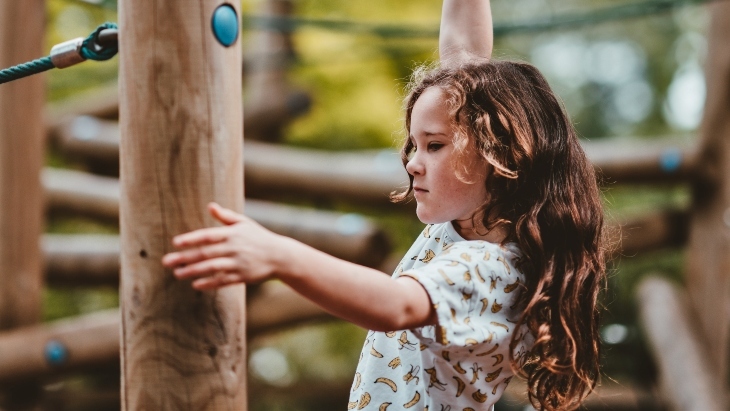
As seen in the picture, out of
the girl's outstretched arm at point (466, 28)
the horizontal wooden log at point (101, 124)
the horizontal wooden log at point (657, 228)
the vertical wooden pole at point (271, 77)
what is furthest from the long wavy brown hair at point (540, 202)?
the vertical wooden pole at point (271, 77)

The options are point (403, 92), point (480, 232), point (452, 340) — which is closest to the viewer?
point (452, 340)

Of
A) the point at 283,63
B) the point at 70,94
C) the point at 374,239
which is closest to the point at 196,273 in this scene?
the point at 374,239

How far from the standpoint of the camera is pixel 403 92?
712 cm

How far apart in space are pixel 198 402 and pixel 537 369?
2.15 feet

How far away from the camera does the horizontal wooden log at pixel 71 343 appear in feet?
12.9

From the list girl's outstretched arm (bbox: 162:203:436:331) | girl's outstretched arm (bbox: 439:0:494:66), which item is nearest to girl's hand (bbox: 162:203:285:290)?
→ girl's outstretched arm (bbox: 162:203:436:331)

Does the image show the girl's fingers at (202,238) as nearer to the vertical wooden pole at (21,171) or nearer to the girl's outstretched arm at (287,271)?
the girl's outstretched arm at (287,271)

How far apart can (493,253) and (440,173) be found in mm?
171

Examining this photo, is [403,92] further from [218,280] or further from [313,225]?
[218,280]

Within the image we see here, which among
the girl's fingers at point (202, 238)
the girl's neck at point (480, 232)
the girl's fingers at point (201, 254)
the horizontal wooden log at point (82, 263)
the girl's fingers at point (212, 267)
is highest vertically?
the girl's fingers at point (202, 238)

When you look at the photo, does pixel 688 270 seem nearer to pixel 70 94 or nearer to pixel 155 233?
pixel 155 233

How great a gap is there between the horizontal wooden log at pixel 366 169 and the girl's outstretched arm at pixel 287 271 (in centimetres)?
292

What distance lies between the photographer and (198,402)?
1330mm

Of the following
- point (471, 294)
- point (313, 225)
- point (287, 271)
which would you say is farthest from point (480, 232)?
point (313, 225)
